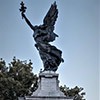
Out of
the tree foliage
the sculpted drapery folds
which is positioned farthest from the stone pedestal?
the tree foliage

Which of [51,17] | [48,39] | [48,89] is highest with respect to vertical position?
[51,17]

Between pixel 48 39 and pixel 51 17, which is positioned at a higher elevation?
pixel 51 17

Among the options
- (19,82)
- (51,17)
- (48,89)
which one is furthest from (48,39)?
(19,82)

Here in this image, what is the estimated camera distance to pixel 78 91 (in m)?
41.8

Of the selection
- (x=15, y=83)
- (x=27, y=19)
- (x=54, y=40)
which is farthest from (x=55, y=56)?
(x=15, y=83)

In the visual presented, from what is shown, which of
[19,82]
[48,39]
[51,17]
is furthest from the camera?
[19,82]

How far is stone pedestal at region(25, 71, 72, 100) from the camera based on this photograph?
2162 cm

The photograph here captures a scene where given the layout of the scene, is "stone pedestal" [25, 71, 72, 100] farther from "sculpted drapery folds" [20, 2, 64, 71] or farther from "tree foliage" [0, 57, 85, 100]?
"tree foliage" [0, 57, 85, 100]

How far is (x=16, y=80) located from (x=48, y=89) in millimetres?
18429

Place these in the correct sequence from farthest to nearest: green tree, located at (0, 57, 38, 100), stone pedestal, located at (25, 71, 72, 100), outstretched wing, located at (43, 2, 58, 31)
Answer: green tree, located at (0, 57, 38, 100) → outstretched wing, located at (43, 2, 58, 31) → stone pedestal, located at (25, 71, 72, 100)

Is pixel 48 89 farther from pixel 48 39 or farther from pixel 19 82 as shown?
pixel 19 82

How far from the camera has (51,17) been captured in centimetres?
2417

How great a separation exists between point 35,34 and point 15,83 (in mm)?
16576

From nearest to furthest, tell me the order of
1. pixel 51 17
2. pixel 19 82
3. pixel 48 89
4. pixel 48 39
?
pixel 48 89
pixel 48 39
pixel 51 17
pixel 19 82
